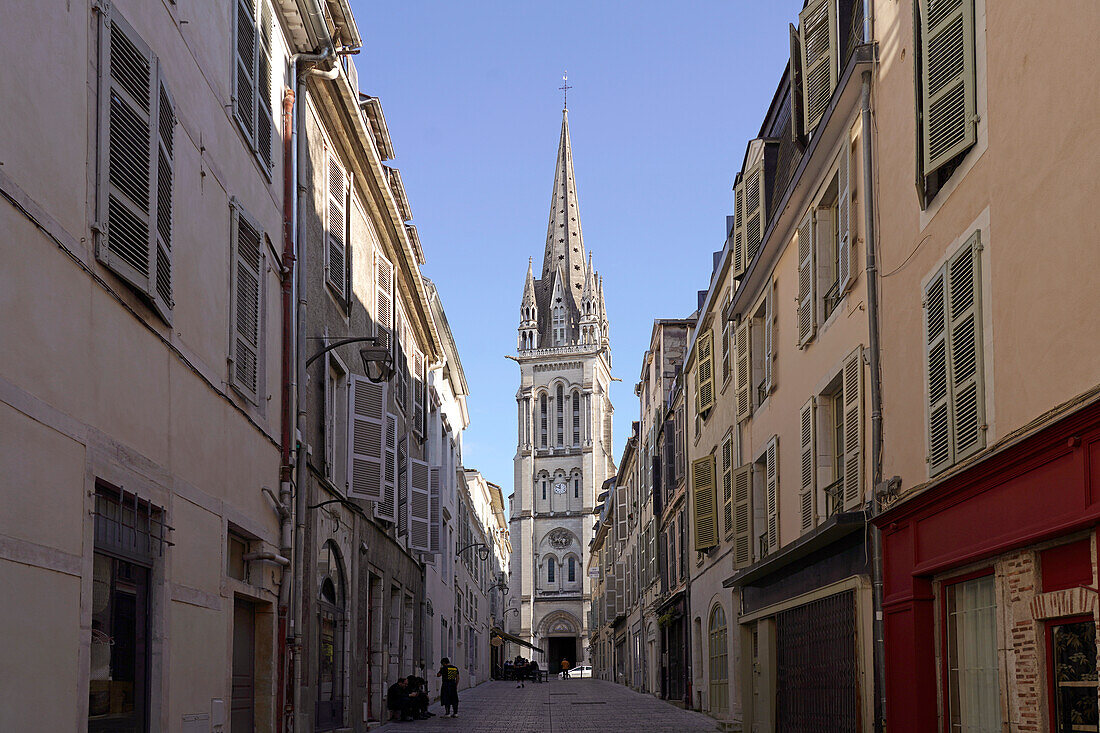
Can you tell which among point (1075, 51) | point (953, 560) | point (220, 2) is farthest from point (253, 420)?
point (1075, 51)

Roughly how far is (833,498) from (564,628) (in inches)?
3916

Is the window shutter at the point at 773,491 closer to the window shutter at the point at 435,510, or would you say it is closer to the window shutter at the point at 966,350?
the window shutter at the point at 966,350

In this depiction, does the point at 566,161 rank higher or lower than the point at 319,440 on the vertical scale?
higher

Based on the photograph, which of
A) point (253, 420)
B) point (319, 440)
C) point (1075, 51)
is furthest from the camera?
point (319, 440)

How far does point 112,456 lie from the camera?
823 centimetres

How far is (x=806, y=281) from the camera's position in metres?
16.1

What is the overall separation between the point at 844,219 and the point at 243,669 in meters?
7.96

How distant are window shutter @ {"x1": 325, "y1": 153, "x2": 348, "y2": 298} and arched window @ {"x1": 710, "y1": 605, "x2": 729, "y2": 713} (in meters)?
10.4

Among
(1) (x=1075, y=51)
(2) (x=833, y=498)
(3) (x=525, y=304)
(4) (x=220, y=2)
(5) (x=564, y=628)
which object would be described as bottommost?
(5) (x=564, y=628)

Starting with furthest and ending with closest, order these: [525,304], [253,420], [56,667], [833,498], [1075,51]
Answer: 1. [525,304]
2. [833,498]
3. [253,420]
4. [1075,51]
5. [56,667]

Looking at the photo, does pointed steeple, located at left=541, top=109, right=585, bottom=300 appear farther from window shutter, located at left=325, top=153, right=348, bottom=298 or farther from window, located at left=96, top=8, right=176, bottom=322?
window, located at left=96, top=8, right=176, bottom=322

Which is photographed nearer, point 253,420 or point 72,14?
point 72,14

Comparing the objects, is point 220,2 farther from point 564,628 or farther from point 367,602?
point 564,628

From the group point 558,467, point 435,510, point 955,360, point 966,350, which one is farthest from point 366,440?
point 558,467
